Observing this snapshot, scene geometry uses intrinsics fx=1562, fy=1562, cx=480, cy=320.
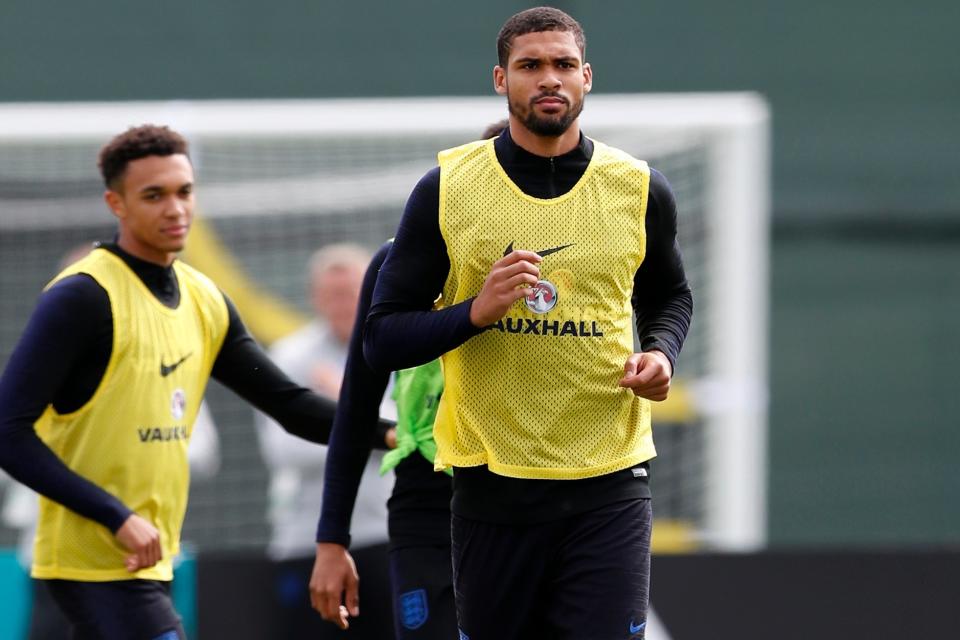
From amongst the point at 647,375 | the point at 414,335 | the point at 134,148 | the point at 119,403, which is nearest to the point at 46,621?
the point at 119,403

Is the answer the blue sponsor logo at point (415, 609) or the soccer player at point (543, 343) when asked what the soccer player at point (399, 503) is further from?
the soccer player at point (543, 343)

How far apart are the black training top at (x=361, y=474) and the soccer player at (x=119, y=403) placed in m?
0.45

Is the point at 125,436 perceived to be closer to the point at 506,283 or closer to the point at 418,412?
the point at 418,412

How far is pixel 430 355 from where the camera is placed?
350 centimetres

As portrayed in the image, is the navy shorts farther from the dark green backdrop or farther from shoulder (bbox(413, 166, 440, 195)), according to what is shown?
the dark green backdrop

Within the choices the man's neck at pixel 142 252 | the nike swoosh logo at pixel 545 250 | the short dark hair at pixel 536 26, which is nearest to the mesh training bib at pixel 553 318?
the nike swoosh logo at pixel 545 250

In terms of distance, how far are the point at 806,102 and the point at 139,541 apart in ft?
30.8

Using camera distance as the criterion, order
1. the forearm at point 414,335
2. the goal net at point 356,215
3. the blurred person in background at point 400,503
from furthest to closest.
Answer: the goal net at point 356,215, the blurred person in background at point 400,503, the forearm at point 414,335

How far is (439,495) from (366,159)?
4583 mm

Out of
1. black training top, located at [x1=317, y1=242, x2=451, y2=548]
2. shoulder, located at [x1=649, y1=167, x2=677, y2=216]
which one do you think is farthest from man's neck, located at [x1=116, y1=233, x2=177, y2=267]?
shoulder, located at [x1=649, y1=167, x2=677, y2=216]

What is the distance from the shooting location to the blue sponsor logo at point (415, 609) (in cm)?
443

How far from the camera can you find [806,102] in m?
12.5

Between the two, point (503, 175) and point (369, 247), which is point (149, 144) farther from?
point (369, 247)

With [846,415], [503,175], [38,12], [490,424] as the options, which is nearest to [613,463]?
[490,424]
